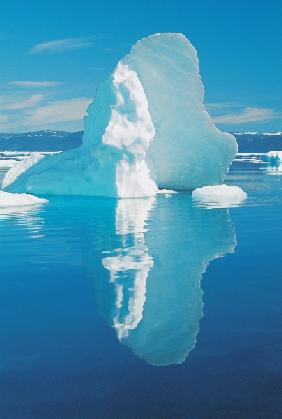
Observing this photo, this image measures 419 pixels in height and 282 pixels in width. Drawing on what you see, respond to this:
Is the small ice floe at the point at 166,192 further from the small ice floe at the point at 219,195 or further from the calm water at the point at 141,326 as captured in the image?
the calm water at the point at 141,326

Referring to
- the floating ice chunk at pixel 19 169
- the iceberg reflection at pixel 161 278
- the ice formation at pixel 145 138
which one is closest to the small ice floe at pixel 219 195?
the ice formation at pixel 145 138

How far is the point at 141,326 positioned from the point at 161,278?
213 centimetres

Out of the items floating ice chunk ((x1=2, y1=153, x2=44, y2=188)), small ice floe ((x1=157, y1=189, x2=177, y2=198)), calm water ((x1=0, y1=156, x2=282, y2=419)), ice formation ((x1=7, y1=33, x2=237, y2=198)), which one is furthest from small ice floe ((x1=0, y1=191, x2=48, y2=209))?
calm water ((x1=0, y1=156, x2=282, y2=419))

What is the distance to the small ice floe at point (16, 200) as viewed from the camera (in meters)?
17.6

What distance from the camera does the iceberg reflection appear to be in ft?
17.1

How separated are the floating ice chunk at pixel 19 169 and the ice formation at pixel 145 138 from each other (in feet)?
0.41

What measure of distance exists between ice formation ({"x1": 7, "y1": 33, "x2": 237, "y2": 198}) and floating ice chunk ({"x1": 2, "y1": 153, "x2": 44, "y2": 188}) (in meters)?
0.12

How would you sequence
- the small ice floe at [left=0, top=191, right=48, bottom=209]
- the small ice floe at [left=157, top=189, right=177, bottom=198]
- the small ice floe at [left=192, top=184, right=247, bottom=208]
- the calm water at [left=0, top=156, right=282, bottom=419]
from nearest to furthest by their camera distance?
the calm water at [left=0, top=156, right=282, bottom=419], the small ice floe at [left=0, top=191, right=48, bottom=209], the small ice floe at [left=192, top=184, right=247, bottom=208], the small ice floe at [left=157, top=189, right=177, bottom=198]

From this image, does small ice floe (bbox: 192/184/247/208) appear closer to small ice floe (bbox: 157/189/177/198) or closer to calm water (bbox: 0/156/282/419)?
small ice floe (bbox: 157/189/177/198)

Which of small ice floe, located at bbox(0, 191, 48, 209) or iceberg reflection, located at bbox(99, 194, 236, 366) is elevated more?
small ice floe, located at bbox(0, 191, 48, 209)

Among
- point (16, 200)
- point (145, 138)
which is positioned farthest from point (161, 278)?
point (145, 138)

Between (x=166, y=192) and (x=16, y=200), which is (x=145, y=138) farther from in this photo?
(x=16, y=200)

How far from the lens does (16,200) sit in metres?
18.0

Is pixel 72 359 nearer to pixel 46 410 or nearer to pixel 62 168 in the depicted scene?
pixel 46 410
